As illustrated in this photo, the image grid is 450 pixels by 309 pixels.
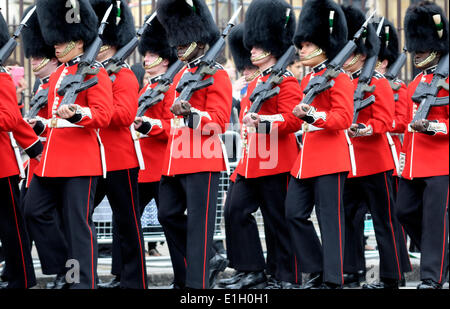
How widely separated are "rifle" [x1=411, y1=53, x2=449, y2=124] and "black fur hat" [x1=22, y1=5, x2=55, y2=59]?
237 cm

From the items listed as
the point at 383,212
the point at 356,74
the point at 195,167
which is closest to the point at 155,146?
the point at 195,167

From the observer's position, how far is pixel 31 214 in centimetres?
552

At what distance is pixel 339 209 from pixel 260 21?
1.33 metres

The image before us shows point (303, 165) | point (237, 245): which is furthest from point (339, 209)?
point (237, 245)

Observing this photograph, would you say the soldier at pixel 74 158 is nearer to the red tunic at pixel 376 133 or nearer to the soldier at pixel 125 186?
the soldier at pixel 125 186

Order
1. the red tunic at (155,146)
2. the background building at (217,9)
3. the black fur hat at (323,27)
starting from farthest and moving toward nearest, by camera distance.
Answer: the background building at (217,9)
the red tunic at (155,146)
the black fur hat at (323,27)

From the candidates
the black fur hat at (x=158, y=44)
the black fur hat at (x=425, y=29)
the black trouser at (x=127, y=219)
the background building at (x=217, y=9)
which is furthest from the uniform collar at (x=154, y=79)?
the background building at (x=217, y=9)

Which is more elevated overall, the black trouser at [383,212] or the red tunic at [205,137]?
the red tunic at [205,137]

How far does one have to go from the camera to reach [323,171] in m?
5.85

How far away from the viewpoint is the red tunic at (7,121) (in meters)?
5.50

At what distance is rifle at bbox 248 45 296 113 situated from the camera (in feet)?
19.8

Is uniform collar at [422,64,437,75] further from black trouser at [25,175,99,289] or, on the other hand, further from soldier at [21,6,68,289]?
soldier at [21,6,68,289]

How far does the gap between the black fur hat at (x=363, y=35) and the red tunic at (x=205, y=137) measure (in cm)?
115
